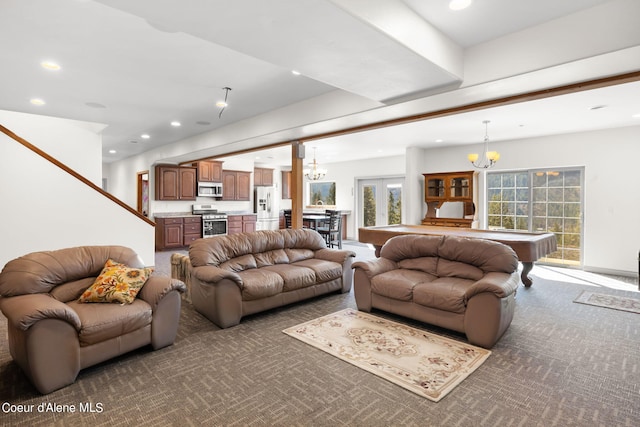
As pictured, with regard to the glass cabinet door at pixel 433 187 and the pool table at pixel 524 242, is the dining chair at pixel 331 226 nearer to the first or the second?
the glass cabinet door at pixel 433 187

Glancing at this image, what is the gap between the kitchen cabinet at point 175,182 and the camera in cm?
909

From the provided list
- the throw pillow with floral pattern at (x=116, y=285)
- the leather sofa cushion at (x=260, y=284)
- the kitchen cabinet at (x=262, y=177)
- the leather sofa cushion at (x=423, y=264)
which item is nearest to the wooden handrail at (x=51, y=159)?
the throw pillow with floral pattern at (x=116, y=285)

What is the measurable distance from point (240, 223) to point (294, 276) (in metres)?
6.61

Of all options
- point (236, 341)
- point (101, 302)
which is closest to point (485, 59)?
point (236, 341)

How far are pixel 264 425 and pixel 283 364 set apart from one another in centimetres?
70

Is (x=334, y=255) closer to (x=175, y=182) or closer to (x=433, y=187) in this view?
(x=433, y=187)

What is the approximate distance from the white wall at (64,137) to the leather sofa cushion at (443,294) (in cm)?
651

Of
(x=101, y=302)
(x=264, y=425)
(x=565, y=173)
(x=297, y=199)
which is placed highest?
(x=565, y=173)

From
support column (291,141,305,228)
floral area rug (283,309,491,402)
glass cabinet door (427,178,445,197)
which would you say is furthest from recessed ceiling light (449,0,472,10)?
glass cabinet door (427,178,445,197)

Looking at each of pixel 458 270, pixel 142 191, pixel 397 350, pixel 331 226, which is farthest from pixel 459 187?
pixel 142 191

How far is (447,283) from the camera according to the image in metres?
3.47

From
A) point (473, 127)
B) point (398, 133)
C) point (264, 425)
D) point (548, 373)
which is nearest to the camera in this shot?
point (264, 425)

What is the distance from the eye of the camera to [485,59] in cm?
323

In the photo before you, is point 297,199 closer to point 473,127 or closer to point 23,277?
point 473,127
